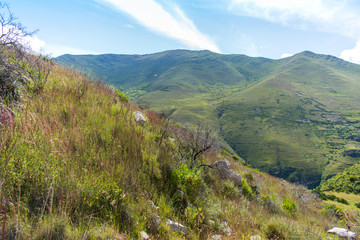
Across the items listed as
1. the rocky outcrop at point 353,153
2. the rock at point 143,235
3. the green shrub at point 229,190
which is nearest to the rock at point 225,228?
the rock at point 143,235

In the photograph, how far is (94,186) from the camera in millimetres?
2354

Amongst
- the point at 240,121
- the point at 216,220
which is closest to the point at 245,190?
the point at 216,220

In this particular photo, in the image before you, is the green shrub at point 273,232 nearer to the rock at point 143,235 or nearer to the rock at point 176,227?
the rock at point 176,227

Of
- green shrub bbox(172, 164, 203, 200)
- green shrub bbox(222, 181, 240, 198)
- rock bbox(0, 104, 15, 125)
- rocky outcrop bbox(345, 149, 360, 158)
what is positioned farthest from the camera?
rocky outcrop bbox(345, 149, 360, 158)

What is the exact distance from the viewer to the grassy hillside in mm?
1851

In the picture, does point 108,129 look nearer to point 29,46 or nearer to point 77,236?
point 77,236

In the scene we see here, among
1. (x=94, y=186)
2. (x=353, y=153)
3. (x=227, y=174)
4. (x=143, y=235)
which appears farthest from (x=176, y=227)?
(x=353, y=153)

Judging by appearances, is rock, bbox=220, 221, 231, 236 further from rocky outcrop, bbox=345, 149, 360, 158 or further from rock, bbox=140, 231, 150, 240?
rocky outcrop, bbox=345, 149, 360, 158

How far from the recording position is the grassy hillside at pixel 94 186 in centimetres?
185

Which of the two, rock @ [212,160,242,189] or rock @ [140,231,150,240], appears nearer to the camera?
rock @ [140,231,150,240]

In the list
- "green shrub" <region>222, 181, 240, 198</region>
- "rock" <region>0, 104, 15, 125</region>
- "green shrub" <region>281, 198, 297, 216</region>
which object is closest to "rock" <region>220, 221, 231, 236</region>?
"green shrub" <region>222, 181, 240, 198</region>

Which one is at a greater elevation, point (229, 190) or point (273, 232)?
point (273, 232)

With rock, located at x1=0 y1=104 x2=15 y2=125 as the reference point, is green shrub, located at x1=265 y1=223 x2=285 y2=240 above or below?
below

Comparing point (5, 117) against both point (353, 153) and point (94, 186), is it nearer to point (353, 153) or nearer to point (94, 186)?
point (94, 186)
